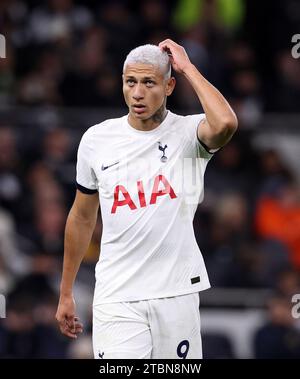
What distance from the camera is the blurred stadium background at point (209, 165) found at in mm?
11680

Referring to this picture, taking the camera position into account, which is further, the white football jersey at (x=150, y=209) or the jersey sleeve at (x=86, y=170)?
the jersey sleeve at (x=86, y=170)

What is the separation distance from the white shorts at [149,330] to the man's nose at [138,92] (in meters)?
1.18

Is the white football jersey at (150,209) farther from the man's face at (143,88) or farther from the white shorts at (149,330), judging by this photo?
the man's face at (143,88)

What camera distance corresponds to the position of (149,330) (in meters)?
7.32

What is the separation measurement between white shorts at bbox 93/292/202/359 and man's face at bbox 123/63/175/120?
3.67 ft

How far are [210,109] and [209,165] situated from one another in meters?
6.38

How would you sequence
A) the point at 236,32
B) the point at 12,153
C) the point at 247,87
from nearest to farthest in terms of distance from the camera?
the point at 12,153 → the point at 247,87 → the point at 236,32

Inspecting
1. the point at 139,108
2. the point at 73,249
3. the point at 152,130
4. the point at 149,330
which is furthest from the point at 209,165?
the point at 149,330

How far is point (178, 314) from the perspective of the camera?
24.1 ft

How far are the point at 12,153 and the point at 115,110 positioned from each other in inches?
52.8

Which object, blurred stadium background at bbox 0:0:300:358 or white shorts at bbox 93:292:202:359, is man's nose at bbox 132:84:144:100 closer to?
white shorts at bbox 93:292:202:359

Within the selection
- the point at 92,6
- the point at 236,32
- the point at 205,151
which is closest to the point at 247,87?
the point at 236,32

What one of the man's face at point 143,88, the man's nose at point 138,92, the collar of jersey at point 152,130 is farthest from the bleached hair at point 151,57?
the collar of jersey at point 152,130
